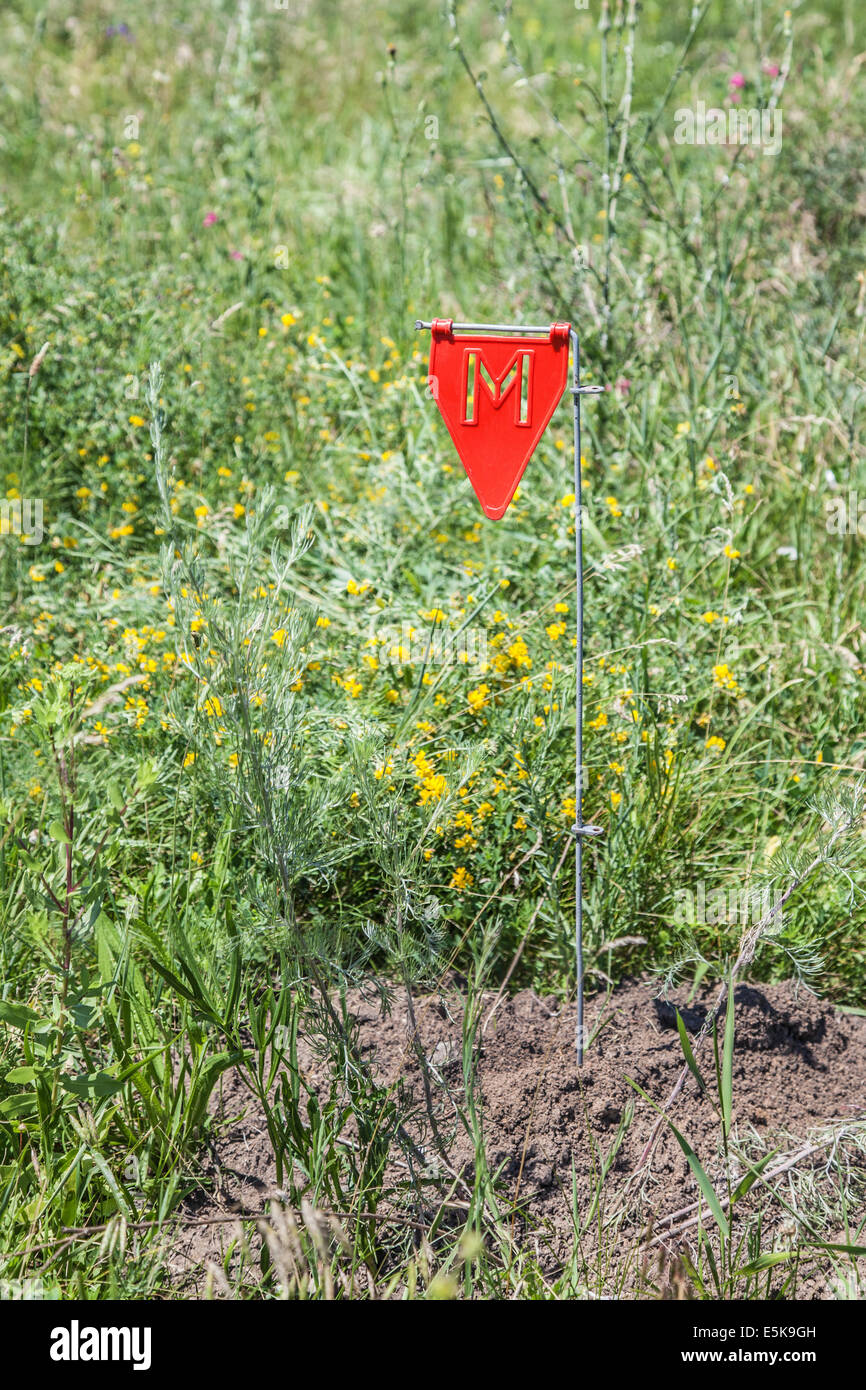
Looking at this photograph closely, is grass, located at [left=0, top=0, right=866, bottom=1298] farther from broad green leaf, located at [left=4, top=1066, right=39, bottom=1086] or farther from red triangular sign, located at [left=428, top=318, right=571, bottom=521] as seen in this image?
red triangular sign, located at [left=428, top=318, right=571, bottom=521]

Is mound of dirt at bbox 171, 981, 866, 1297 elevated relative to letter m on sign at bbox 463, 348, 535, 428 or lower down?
lower down

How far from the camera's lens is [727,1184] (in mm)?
1917

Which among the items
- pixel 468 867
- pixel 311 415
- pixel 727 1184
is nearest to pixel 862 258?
pixel 311 415

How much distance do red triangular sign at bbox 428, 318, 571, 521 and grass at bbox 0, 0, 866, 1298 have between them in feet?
1.15

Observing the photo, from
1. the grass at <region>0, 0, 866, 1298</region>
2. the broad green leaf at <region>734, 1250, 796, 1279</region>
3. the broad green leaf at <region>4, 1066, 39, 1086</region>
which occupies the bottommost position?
the broad green leaf at <region>734, 1250, 796, 1279</region>

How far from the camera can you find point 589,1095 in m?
2.07

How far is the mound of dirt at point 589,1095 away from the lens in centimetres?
193

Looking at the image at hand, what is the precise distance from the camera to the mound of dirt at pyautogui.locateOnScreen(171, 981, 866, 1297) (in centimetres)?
193

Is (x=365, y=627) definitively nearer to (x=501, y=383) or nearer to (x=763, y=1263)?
(x=501, y=383)

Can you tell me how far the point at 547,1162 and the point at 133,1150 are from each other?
73 centimetres

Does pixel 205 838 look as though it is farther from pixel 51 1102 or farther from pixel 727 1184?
pixel 727 1184

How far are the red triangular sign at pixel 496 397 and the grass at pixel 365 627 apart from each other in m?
0.35

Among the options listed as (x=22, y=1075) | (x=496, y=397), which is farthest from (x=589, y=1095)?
(x=496, y=397)

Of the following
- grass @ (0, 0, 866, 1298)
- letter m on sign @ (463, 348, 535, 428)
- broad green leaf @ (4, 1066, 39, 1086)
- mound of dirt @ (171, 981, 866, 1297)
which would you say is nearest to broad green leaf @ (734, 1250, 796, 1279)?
mound of dirt @ (171, 981, 866, 1297)
